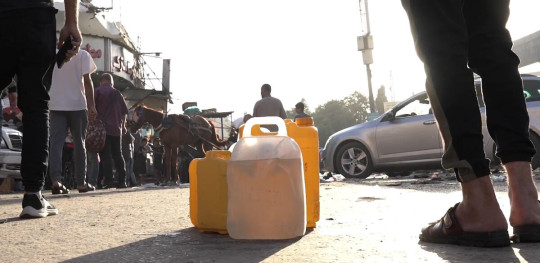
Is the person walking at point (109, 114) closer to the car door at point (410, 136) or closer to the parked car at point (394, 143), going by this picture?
the parked car at point (394, 143)

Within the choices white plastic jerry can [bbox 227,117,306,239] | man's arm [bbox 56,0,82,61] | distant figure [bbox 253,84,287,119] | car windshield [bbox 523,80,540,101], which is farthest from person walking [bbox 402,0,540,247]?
distant figure [bbox 253,84,287,119]

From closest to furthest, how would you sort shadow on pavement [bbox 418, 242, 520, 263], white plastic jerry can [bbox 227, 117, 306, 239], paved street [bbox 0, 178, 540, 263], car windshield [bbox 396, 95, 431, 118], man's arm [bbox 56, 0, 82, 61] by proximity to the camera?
shadow on pavement [bbox 418, 242, 520, 263] < paved street [bbox 0, 178, 540, 263] < white plastic jerry can [bbox 227, 117, 306, 239] < man's arm [bbox 56, 0, 82, 61] < car windshield [bbox 396, 95, 431, 118]

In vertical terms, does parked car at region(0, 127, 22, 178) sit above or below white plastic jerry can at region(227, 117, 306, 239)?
above

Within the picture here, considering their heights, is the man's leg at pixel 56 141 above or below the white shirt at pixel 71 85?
below

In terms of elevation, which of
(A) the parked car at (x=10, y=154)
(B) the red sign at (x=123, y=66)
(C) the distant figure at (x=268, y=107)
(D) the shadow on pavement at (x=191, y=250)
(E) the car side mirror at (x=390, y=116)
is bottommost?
(D) the shadow on pavement at (x=191, y=250)

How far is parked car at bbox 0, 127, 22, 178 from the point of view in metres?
11.5

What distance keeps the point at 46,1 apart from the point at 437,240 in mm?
3032

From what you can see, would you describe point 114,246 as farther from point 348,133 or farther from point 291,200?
point 348,133

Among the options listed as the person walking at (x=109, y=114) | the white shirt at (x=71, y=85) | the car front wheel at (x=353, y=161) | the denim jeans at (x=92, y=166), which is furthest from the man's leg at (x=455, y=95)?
the car front wheel at (x=353, y=161)

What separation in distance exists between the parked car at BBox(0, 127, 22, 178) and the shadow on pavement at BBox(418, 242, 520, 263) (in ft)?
33.3

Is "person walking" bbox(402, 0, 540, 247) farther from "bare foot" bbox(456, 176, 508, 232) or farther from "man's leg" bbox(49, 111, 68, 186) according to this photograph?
"man's leg" bbox(49, 111, 68, 186)

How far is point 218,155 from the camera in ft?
11.9

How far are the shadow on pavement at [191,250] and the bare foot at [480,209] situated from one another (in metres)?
0.75

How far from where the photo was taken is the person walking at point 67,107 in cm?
776
